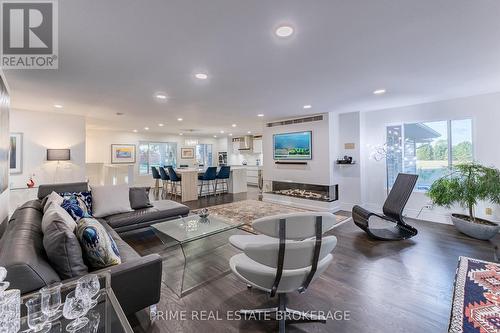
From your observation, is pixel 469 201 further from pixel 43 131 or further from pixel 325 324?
pixel 43 131

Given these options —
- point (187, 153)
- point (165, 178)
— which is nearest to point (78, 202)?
point (165, 178)

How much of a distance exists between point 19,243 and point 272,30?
244 cm

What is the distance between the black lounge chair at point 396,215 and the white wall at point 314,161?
1.65 m

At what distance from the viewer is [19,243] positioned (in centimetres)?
141

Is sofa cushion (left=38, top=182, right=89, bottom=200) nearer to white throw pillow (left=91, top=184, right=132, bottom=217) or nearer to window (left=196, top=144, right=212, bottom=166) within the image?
white throw pillow (left=91, top=184, right=132, bottom=217)

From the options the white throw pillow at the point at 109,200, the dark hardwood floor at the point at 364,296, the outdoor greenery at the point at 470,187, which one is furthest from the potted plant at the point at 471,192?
the white throw pillow at the point at 109,200

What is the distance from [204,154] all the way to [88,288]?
10.8 m

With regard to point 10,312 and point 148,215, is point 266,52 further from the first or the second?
point 148,215

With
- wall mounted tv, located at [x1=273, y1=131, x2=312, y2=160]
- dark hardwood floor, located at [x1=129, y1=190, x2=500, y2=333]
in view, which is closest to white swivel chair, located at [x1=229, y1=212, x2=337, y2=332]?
dark hardwood floor, located at [x1=129, y1=190, x2=500, y2=333]

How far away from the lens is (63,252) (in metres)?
1.41

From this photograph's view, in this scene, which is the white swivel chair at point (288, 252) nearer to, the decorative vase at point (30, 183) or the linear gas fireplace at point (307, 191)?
the linear gas fireplace at point (307, 191)

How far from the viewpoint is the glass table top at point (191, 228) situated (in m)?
2.47

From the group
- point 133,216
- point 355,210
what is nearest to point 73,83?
point 133,216

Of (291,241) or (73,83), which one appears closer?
(291,241)
